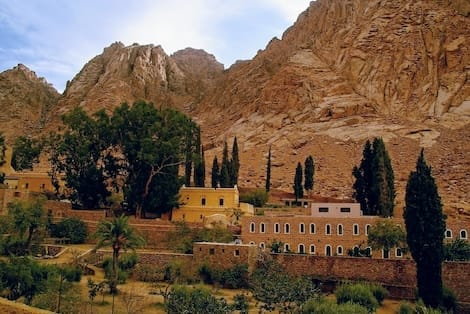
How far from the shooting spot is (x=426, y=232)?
2997cm

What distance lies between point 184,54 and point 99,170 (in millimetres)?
117430

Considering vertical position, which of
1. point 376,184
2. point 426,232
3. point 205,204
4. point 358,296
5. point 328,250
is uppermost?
point 376,184

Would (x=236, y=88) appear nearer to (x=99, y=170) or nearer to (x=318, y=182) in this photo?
(x=318, y=182)

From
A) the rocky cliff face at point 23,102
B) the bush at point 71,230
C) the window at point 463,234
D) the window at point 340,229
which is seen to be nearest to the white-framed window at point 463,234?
the window at point 463,234

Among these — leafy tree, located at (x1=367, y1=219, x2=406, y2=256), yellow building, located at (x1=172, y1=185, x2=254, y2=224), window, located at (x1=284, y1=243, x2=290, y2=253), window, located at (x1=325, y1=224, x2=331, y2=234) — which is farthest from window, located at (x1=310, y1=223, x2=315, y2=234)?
yellow building, located at (x1=172, y1=185, x2=254, y2=224)

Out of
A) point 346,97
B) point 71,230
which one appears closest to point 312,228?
point 71,230

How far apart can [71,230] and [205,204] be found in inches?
457

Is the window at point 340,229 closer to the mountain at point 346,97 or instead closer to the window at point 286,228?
the window at point 286,228

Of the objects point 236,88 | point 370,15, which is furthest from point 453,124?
point 236,88

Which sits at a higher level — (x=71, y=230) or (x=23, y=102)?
(x=23, y=102)

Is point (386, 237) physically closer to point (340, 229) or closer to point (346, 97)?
point (340, 229)

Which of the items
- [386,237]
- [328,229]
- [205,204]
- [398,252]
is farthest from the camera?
[205,204]

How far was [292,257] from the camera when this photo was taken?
118ft

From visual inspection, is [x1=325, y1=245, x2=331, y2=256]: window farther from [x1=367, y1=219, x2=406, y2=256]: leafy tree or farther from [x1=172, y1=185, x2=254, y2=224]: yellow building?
[x1=172, y1=185, x2=254, y2=224]: yellow building
